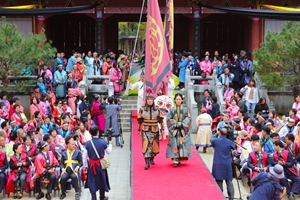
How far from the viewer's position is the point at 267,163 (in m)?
12.3

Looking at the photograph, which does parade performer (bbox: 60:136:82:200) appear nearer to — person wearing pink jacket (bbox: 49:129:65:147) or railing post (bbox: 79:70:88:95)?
person wearing pink jacket (bbox: 49:129:65:147)

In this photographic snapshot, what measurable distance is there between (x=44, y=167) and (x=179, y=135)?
9.54 feet

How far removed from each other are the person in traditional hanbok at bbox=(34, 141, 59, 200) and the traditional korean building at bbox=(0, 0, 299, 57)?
13.3m

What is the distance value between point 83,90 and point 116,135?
3612 millimetres

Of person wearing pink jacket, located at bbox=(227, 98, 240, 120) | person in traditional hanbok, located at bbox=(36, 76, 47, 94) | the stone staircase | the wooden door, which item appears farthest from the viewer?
the wooden door

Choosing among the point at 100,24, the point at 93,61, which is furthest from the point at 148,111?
the point at 100,24

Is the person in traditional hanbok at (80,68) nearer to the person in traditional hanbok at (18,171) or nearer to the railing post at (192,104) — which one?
the railing post at (192,104)

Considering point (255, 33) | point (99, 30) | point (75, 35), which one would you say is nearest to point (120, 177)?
point (99, 30)

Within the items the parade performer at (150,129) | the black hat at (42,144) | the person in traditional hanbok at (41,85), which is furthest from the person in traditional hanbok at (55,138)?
the person in traditional hanbok at (41,85)

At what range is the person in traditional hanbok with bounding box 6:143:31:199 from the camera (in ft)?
41.1

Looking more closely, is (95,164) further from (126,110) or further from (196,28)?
(196,28)

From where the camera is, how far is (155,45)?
14805mm

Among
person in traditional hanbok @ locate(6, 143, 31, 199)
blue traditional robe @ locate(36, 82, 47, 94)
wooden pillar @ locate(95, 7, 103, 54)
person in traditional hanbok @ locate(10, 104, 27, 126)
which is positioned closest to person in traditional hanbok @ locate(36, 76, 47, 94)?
blue traditional robe @ locate(36, 82, 47, 94)

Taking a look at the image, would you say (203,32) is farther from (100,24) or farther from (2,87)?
(2,87)
